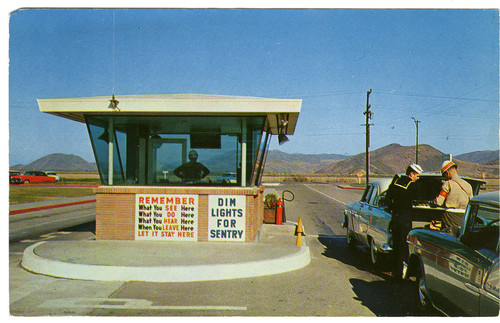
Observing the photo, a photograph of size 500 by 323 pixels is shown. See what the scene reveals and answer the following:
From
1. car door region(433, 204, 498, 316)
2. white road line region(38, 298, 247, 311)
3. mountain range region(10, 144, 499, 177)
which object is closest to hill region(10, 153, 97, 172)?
mountain range region(10, 144, 499, 177)

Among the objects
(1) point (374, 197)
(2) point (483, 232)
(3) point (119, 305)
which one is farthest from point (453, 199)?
(3) point (119, 305)

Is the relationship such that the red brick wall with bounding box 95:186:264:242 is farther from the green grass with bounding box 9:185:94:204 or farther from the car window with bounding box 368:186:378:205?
the green grass with bounding box 9:185:94:204

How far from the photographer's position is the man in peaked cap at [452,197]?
21.7ft

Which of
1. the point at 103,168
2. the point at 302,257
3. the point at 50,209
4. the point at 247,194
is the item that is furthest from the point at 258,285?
the point at 50,209

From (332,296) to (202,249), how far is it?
315 cm

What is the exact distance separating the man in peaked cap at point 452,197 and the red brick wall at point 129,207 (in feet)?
13.3

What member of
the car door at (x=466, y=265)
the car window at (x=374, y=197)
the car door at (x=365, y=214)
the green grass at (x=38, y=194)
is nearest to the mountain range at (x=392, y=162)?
the green grass at (x=38, y=194)

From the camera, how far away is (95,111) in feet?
30.5

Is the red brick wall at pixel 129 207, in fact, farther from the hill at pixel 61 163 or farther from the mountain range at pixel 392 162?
the hill at pixel 61 163

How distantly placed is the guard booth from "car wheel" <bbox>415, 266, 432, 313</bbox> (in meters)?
4.51

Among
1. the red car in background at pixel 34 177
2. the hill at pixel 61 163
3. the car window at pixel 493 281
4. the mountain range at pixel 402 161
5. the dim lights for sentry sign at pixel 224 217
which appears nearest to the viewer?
the car window at pixel 493 281

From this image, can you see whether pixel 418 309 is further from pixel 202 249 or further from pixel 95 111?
pixel 95 111

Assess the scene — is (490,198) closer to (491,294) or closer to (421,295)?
(491,294)

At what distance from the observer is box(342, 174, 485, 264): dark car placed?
7660mm
